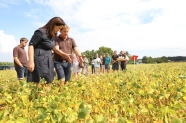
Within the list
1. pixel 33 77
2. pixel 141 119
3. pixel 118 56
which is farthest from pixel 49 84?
pixel 118 56

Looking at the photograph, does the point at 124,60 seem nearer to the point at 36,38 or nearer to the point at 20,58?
the point at 20,58

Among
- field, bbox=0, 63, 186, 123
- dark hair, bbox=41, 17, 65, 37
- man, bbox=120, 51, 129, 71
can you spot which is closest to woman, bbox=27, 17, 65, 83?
dark hair, bbox=41, 17, 65, 37

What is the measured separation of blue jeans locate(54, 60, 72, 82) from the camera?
552cm

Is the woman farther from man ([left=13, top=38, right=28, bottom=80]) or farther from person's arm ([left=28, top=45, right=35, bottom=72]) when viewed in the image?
man ([left=13, top=38, right=28, bottom=80])

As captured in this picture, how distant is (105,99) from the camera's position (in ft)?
12.3

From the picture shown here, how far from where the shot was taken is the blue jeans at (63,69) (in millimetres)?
5516

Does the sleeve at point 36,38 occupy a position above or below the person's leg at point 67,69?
above

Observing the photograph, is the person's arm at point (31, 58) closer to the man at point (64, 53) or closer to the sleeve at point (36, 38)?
the sleeve at point (36, 38)

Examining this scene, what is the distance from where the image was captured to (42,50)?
4.68 meters

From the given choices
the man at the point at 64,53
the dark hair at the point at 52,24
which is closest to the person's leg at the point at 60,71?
the man at the point at 64,53

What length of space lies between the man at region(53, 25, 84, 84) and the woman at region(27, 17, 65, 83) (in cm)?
69

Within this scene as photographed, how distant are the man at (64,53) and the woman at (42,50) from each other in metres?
0.69

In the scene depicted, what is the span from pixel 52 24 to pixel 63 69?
1456 millimetres

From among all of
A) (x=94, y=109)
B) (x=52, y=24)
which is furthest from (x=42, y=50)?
(x=94, y=109)
